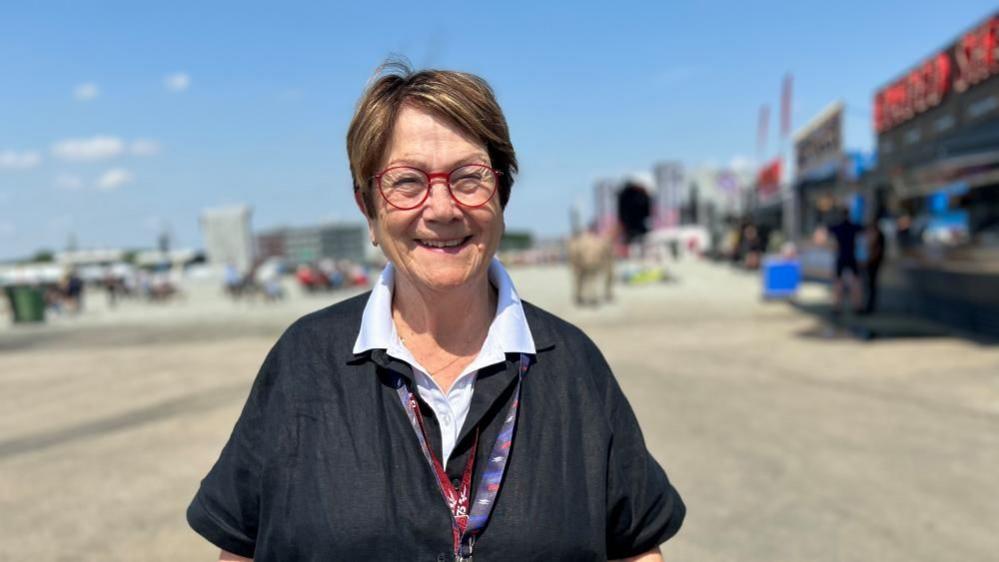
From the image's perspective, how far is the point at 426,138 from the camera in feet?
5.39

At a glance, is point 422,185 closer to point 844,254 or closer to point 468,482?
point 468,482

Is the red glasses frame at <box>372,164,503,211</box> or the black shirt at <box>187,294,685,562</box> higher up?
the red glasses frame at <box>372,164,503,211</box>

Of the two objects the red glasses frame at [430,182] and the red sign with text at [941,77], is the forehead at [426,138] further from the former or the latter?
the red sign with text at [941,77]

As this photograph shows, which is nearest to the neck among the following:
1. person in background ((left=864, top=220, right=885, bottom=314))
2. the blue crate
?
person in background ((left=864, top=220, right=885, bottom=314))

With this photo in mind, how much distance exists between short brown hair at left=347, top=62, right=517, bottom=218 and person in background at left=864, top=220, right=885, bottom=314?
12.2 m

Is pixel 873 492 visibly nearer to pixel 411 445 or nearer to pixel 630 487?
pixel 630 487

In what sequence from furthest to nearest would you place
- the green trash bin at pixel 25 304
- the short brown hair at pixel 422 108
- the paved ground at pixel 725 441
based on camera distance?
the green trash bin at pixel 25 304
the paved ground at pixel 725 441
the short brown hair at pixel 422 108

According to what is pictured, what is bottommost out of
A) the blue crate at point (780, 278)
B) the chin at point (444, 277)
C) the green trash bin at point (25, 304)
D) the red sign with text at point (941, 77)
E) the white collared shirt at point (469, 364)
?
the green trash bin at point (25, 304)

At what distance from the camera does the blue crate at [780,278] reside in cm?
1513

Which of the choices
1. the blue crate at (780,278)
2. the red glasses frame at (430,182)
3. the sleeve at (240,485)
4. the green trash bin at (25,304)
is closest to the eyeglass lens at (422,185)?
the red glasses frame at (430,182)

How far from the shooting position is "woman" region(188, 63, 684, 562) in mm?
1516

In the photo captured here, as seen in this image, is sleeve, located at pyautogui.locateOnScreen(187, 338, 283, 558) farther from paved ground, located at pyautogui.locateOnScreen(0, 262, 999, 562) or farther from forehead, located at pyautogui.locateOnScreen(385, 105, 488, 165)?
paved ground, located at pyautogui.locateOnScreen(0, 262, 999, 562)

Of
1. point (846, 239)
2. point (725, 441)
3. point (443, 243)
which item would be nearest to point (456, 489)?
point (443, 243)

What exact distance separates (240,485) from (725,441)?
15.4 feet
